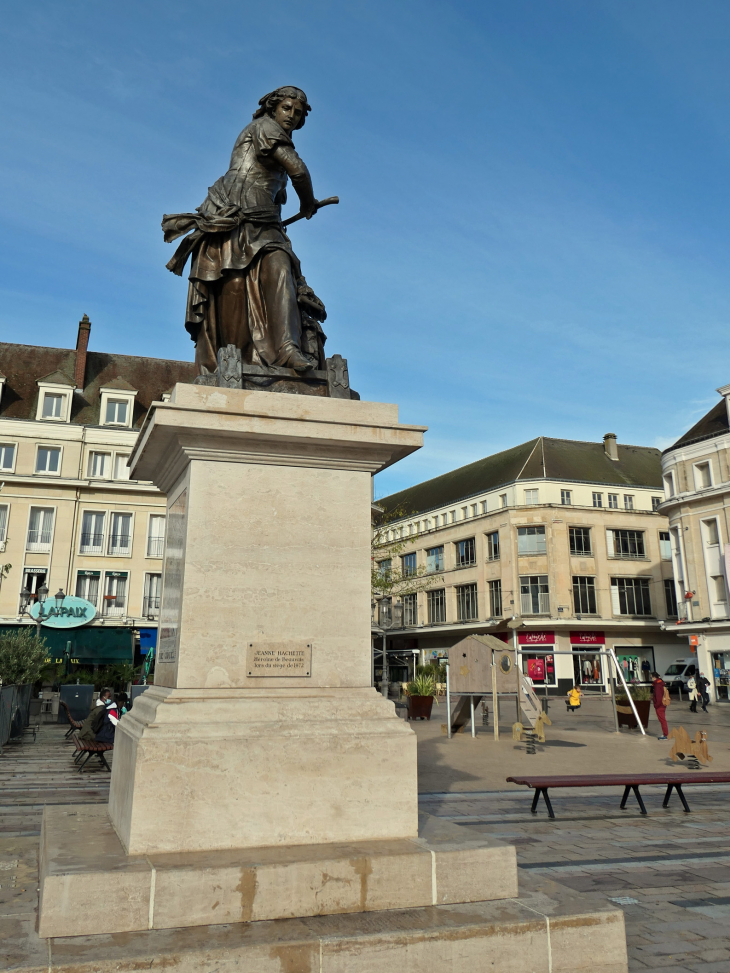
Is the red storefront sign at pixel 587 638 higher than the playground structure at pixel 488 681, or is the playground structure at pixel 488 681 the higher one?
the red storefront sign at pixel 587 638

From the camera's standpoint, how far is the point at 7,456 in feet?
125

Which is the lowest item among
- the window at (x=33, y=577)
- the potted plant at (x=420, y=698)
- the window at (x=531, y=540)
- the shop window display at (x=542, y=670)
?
the potted plant at (x=420, y=698)

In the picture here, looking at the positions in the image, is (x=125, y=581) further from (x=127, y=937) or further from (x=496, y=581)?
(x=127, y=937)

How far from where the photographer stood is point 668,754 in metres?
16.9

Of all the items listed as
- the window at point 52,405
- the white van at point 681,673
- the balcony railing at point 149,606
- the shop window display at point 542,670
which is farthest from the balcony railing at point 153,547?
the white van at point 681,673

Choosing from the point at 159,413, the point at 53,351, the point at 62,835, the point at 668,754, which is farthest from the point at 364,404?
the point at 53,351

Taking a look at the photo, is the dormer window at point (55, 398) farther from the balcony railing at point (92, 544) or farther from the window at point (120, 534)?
the balcony railing at point (92, 544)

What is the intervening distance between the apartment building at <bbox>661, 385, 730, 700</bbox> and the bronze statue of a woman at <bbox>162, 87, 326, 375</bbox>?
139ft

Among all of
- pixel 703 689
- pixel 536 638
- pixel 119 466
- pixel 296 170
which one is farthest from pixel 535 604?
pixel 296 170

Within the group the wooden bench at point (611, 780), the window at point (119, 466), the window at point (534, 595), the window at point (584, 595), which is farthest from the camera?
the window at point (584, 595)

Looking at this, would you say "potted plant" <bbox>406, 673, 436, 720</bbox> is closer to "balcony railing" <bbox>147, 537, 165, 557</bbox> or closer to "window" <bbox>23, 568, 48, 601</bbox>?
"balcony railing" <bbox>147, 537, 165, 557</bbox>

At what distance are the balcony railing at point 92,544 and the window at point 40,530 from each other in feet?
5.06

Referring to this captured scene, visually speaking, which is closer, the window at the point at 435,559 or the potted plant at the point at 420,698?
the potted plant at the point at 420,698

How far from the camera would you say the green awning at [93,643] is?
34531 millimetres
